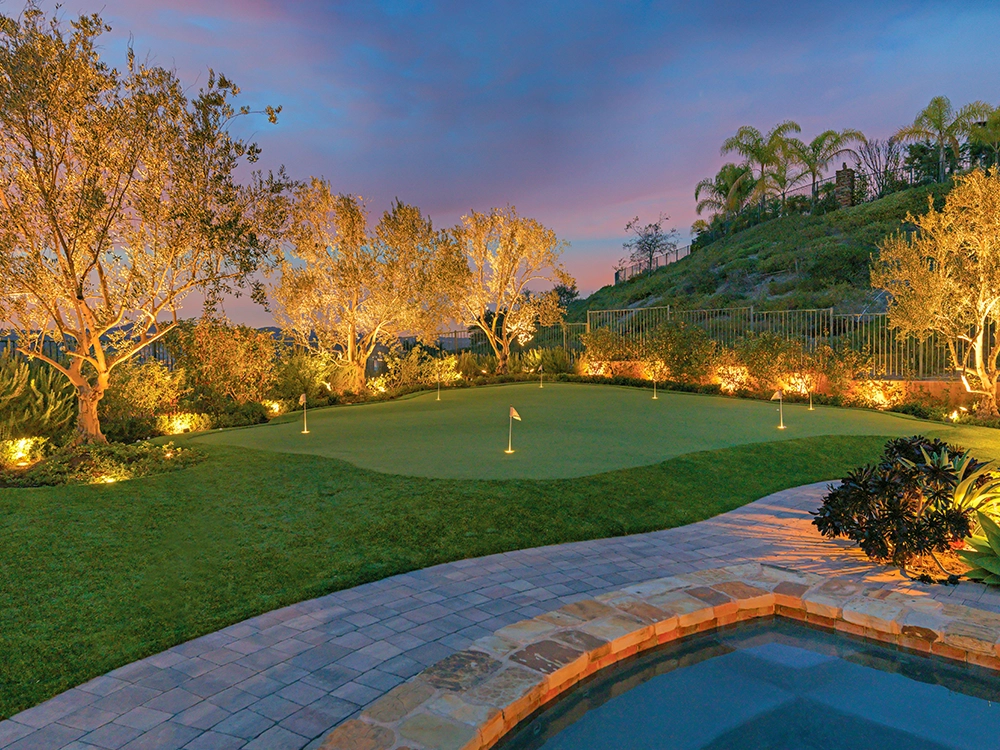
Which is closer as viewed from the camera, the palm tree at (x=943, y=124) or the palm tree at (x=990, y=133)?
the palm tree at (x=990, y=133)

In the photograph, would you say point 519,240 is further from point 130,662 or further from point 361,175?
point 130,662

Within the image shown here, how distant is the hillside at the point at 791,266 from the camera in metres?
29.5

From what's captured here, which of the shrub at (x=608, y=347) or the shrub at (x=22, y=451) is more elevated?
the shrub at (x=608, y=347)

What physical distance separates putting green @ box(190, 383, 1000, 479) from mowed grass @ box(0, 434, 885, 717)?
0.66 meters

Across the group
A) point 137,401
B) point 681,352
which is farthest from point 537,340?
point 137,401

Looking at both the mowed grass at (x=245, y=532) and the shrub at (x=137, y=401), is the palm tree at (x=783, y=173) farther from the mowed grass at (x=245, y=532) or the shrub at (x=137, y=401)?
the shrub at (x=137, y=401)

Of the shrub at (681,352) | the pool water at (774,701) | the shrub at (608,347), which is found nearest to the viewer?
the pool water at (774,701)

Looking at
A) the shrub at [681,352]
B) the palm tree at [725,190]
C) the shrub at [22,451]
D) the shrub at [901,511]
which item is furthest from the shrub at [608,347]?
the palm tree at [725,190]

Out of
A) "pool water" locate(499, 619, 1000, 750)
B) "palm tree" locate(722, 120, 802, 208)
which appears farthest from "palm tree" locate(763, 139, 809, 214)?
"pool water" locate(499, 619, 1000, 750)

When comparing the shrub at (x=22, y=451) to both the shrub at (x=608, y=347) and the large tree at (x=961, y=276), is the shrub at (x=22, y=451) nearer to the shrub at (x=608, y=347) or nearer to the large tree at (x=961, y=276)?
the large tree at (x=961, y=276)

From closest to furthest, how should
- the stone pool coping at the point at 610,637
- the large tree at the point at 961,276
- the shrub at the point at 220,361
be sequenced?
the stone pool coping at the point at 610,637 → the large tree at the point at 961,276 → the shrub at the point at 220,361

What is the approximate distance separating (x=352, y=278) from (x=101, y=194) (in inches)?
360

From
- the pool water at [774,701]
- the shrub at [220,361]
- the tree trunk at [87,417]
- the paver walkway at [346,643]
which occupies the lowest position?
the pool water at [774,701]

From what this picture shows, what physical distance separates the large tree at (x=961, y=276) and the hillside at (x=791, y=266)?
12.5 m
